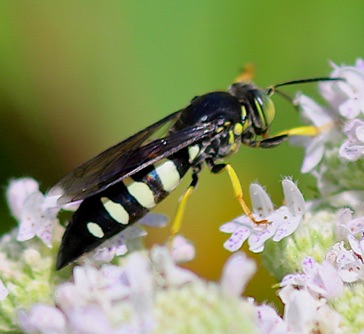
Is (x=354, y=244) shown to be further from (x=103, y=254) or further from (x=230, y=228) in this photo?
(x=103, y=254)

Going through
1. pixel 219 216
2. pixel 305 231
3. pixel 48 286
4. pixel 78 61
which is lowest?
pixel 219 216

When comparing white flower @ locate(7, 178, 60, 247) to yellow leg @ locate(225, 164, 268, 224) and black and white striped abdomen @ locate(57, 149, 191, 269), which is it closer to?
black and white striped abdomen @ locate(57, 149, 191, 269)

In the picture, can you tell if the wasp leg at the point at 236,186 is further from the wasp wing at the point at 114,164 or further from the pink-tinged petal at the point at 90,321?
the pink-tinged petal at the point at 90,321

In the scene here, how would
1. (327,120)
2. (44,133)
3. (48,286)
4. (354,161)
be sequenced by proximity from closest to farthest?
1. (48,286)
2. (354,161)
3. (327,120)
4. (44,133)

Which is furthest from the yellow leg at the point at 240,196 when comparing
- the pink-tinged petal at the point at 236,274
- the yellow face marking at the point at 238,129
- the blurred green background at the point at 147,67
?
the blurred green background at the point at 147,67

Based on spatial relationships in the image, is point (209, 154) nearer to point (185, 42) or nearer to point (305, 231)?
point (305, 231)

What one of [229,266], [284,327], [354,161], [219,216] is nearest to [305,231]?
[354,161]
